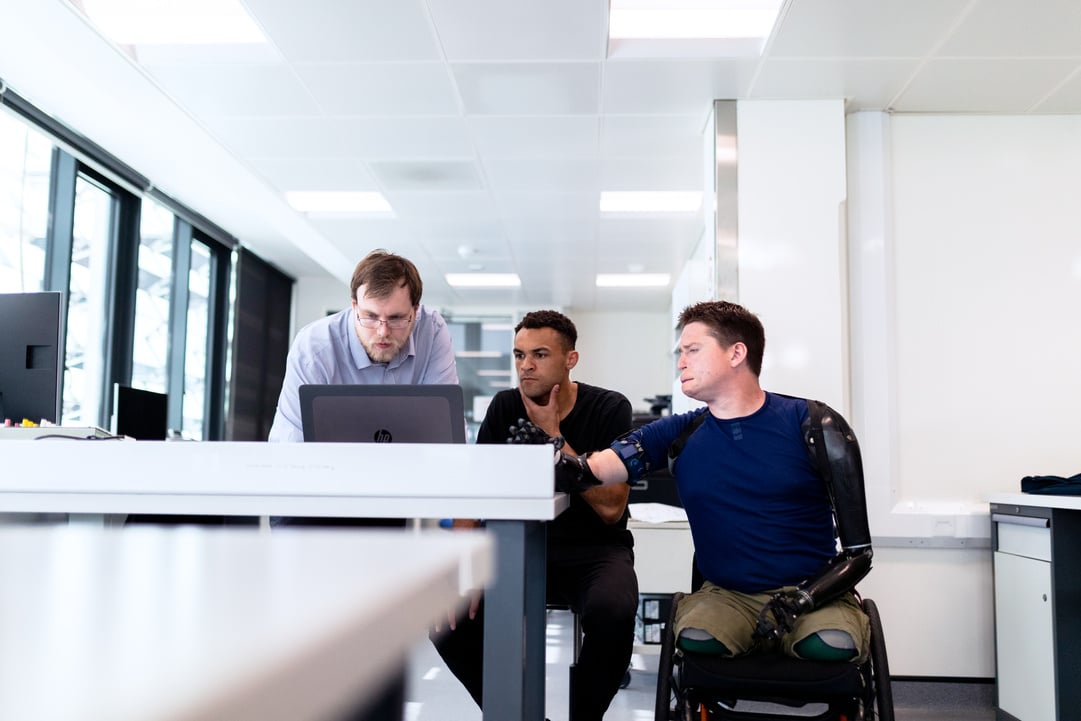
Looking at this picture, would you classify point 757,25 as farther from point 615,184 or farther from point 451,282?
point 451,282

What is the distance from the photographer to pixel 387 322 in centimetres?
229

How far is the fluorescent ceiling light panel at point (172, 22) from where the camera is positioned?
3.37 meters

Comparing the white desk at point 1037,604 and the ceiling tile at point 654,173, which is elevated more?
the ceiling tile at point 654,173

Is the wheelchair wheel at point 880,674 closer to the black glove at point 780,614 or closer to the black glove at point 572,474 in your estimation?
the black glove at point 780,614

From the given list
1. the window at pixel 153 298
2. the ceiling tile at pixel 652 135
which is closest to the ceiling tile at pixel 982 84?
the ceiling tile at pixel 652 135

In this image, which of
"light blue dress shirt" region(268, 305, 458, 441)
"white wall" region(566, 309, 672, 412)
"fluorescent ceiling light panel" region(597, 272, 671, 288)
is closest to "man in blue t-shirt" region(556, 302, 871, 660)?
"light blue dress shirt" region(268, 305, 458, 441)

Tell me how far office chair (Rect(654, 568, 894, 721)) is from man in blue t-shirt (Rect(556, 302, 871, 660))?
43 millimetres

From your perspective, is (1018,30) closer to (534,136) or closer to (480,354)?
(534,136)

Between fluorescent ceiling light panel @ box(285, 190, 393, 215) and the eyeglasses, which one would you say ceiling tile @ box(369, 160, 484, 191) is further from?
the eyeglasses

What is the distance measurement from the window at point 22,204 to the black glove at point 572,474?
3.57m

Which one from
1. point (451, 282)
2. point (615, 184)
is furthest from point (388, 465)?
point (451, 282)

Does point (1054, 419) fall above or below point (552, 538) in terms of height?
above

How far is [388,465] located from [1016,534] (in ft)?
9.46

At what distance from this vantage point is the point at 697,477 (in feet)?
6.87
